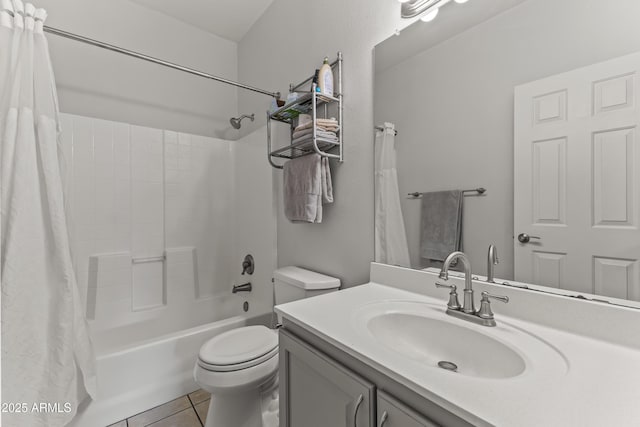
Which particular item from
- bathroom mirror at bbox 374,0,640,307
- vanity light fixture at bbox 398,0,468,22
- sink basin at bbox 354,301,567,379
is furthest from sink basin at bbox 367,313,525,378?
vanity light fixture at bbox 398,0,468,22

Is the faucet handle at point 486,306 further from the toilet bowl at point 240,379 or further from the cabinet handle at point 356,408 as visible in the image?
the toilet bowl at point 240,379

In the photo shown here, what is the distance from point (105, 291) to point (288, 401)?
160cm

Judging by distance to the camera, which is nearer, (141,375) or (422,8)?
(422,8)

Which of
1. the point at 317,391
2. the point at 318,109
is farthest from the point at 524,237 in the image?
the point at 318,109

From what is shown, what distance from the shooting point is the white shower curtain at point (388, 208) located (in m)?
1.15

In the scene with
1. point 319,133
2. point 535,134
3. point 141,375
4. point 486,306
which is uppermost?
point 319,133

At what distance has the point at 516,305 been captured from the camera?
80 centimetres

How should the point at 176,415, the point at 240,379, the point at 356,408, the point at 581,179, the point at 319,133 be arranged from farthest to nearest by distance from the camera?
the point at 176,415, the point at 319,133, the point at 240,379, the point at 581,179, the point at 356,408

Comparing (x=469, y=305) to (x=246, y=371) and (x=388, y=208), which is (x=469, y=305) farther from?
(x=246, y=371)

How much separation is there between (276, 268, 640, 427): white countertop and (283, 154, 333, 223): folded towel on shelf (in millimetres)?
677

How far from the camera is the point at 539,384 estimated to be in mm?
495

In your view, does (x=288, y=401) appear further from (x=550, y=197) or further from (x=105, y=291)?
(x=105, y=291)

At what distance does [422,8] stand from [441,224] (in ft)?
2.70

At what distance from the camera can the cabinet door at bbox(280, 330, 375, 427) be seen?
2.01ft
